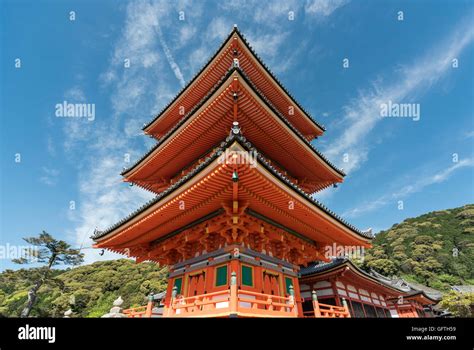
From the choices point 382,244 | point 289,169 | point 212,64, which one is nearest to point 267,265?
point 289,169

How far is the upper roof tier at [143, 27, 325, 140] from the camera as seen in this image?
1361 centimetres

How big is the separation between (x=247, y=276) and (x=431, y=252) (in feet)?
234

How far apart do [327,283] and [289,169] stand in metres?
7.90

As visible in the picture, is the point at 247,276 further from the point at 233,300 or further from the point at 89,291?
the point at 89,291

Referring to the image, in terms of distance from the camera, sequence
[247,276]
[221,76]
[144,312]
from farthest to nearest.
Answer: [221,76] < [144,312] < [247,276]

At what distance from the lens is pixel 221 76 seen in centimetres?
1423

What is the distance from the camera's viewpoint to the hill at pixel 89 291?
44275 mm

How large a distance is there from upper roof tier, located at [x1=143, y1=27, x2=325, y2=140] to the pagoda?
57 millimetres

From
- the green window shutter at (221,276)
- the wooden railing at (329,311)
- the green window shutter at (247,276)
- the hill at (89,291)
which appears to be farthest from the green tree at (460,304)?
the hill at (89,291)

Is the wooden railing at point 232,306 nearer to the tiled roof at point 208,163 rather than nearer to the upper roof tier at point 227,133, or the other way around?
the tiled roof at point 208,163

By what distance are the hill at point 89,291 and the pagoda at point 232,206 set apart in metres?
32.6

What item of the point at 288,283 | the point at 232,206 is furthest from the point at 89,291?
the point at 232,206
